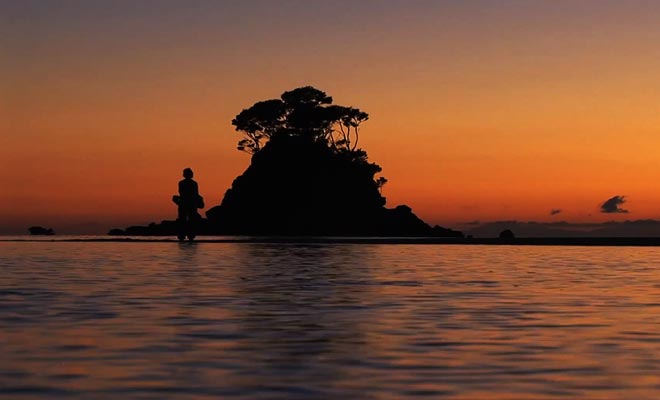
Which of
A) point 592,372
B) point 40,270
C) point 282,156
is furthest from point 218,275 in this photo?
point 282,156

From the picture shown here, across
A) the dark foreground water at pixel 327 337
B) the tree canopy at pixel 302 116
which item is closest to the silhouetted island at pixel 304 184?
the tree canopy at pixel 302 116

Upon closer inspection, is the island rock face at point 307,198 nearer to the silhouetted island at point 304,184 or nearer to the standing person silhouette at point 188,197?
the silhouetted island at point 304,184

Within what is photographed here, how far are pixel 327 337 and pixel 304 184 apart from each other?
99.8 meters

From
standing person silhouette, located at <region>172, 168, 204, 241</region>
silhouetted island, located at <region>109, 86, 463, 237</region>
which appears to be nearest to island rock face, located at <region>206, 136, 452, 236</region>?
silhouetted island, located at <region>109, 86, 463, 237</region>

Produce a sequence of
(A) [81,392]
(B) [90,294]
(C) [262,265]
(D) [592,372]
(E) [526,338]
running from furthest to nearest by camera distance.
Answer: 1. (C) [262,265]
2. (B) [90,294]
3. (E) [526,338]
4. (D) [592,372]
5. (A) [81,392]

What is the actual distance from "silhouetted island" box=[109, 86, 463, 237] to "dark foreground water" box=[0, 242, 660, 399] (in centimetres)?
8492

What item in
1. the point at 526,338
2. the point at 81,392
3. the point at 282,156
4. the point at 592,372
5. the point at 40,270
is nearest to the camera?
the point at 81,392

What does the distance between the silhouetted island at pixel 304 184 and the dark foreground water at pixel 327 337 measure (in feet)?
→ 279

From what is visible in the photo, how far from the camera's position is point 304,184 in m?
111

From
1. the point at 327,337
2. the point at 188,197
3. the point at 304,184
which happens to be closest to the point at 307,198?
Answer: the point at 304,184

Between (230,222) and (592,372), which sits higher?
(230,222)

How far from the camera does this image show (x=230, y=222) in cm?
11075

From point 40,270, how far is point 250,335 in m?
14.9

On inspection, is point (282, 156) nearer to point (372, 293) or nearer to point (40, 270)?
point (40, 270)
